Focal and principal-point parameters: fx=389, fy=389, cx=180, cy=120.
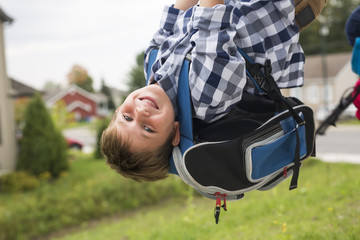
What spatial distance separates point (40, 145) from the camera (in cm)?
1280

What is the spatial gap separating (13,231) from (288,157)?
8.03m

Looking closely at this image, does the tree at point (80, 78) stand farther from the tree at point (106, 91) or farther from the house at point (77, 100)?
the house at point (77, 100)

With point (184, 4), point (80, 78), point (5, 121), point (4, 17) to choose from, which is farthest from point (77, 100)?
point (184, 4)

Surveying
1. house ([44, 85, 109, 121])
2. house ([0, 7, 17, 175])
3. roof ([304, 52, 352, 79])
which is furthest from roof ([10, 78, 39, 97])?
house ([44, 85, 109, 121])

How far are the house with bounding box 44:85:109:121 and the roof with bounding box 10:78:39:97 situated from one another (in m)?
35.2

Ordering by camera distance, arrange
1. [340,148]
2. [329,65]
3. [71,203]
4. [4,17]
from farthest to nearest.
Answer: [329,65], [340,148], [4,17], [71,203]

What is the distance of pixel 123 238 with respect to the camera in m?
5.34

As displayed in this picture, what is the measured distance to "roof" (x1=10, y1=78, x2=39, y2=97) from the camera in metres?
14.1

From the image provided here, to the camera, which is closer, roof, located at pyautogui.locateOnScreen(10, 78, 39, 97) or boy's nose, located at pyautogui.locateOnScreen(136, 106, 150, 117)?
boy's nose, located at pyautogui.locateOnScreen(136, 106, 150, 117)

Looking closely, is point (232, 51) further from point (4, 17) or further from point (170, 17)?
point (4, 17)

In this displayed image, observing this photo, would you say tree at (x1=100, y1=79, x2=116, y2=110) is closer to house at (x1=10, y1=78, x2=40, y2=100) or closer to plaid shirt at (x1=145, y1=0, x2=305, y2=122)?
house at (x1=10, y1=78, x2=40, y2=100)

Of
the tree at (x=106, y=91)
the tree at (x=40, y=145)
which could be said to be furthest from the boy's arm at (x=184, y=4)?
the tree at (x=106, y=91)

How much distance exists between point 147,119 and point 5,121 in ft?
41.3

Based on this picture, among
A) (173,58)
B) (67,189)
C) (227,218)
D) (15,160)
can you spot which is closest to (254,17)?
(173,58)
